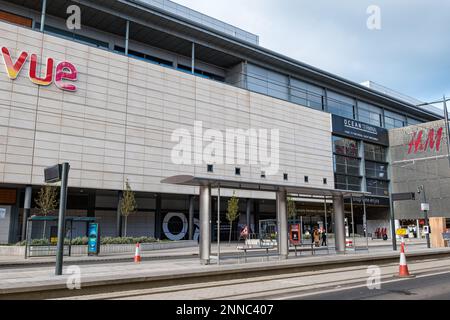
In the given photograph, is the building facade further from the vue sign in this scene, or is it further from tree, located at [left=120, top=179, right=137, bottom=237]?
tree, located at [left=120, top=179, right=137, bottom=237]

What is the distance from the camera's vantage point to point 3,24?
3047 cm

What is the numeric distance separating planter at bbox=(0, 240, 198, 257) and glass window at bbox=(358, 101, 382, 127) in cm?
3822

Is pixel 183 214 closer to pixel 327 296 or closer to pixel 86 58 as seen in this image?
pixel 86 58

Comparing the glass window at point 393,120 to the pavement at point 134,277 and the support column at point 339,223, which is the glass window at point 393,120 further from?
the pavement at point 134,277

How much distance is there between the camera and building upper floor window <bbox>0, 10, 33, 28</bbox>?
34.6 metres

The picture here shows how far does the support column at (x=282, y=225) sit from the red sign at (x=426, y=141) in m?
49.7

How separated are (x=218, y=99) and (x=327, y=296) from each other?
35.2m

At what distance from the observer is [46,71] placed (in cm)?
3209

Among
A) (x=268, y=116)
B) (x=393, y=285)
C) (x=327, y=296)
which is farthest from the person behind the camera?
(x=268, y=116)

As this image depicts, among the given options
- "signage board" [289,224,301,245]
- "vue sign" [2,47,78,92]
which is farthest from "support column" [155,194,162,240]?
"signage board" [289,224,301,245]

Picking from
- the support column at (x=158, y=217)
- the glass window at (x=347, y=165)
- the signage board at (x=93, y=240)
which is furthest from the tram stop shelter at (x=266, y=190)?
the glass window at (x=347, y=165)

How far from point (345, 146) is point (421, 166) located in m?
12.4

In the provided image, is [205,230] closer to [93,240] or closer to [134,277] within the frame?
[134,277]

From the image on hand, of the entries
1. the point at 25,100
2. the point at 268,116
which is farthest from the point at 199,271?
the point at 268,116
